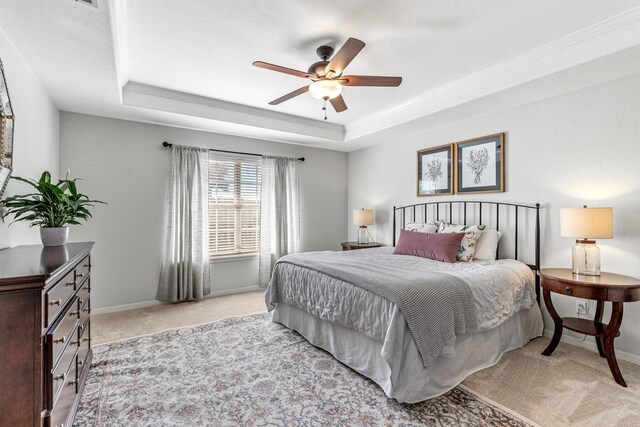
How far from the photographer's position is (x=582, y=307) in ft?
9.51

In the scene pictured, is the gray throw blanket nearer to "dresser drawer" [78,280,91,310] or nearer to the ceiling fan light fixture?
the ceiling fan light fixture

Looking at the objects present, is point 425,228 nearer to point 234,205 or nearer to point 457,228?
point 457,228

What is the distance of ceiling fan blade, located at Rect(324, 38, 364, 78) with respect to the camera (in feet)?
6.68

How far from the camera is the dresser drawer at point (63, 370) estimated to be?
1.35 meters

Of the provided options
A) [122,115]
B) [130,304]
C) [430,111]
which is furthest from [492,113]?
[130,304]

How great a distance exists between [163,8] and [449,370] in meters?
3.11

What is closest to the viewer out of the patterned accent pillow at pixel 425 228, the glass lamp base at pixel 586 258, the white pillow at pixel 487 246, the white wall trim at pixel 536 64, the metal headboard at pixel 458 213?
the white wall trim at pixel 536 64

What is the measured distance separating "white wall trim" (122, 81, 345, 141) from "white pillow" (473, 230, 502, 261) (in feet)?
8.30

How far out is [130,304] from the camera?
3930 millimetres

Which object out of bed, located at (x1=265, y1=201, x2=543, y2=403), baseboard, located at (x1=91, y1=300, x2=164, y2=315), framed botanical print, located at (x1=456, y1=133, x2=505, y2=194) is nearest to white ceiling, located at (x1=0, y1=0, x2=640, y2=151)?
framed botanical print, located at (x1=456, y1=133, x2=505, y2=194)

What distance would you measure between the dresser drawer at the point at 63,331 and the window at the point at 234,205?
280cm

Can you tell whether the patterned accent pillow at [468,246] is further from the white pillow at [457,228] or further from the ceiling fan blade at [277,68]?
the ceiling fan blade at [277,68]

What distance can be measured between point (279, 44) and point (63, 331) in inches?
93.6

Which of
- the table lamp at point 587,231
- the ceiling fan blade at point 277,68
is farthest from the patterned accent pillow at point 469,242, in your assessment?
the ceiling fan blade at point 277,68
